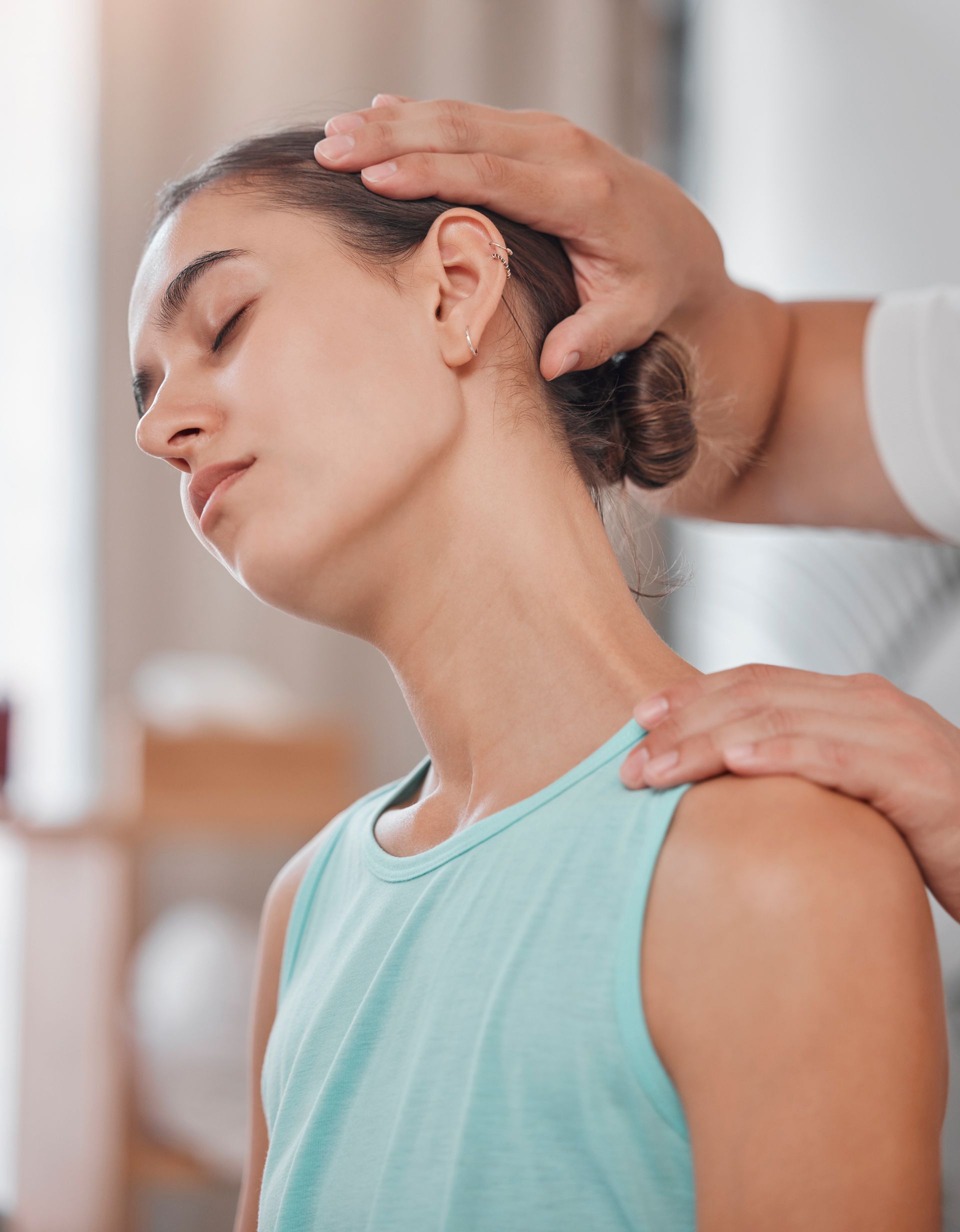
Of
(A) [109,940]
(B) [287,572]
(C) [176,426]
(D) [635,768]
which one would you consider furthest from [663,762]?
(A) [109,940]

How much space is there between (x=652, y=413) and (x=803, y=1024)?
45 centimetres

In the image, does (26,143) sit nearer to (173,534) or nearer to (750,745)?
(173,534)

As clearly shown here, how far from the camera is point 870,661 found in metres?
1.49

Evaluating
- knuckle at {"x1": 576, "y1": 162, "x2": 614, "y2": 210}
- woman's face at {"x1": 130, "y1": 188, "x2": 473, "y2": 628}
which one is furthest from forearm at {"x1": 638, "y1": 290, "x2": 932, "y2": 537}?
woman's face at {"x1": 130, "y1": 188, "x2": 473, "y2": 628}

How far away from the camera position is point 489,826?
70 cm

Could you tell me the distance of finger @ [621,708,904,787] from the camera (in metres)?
0.61

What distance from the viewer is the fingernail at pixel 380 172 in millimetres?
760

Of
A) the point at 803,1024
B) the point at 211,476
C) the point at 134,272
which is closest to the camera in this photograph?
the point at 803,1024

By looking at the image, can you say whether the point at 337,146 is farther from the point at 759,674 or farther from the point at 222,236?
the point at 759,674

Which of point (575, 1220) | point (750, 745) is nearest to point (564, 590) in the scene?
point (750, 745)

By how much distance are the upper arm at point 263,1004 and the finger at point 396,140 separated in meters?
0.49

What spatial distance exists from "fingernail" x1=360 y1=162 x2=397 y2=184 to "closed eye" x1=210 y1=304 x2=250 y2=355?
0.37 ft

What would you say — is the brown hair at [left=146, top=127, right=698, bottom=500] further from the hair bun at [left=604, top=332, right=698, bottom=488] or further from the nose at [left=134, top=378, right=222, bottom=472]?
the nose at [left=134, top=378, right=222, bottom=472]

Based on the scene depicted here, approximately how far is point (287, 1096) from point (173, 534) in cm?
202
